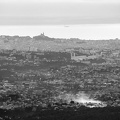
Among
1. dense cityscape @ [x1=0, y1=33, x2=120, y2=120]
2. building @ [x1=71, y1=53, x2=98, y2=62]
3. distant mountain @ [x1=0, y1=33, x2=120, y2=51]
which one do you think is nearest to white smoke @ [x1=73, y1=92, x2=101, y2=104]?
dense cityscape @ [x1=0, y1=33, x2=120, y2=120]

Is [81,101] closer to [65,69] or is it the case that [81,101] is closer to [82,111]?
[82,111]

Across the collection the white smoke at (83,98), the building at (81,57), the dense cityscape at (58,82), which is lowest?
the white smoke at (83,98)

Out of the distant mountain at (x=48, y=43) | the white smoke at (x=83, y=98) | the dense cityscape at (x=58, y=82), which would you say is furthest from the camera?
the distant mountain at (x=48, y=43)

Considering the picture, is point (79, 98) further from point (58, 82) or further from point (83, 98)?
point (58, 82)

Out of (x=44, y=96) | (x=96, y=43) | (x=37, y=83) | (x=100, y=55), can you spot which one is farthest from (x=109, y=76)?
(x=96, y=43)

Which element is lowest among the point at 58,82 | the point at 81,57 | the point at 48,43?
the point at 58,82

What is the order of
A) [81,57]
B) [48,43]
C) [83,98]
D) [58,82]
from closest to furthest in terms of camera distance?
1. [83,98]
2. [58,82]
3. [81,57]
4. [48,43]

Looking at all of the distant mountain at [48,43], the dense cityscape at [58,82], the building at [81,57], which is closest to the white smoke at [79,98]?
the dense cityscape at [58,82]

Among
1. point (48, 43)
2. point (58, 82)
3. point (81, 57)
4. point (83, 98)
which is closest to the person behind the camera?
point (83, 98)

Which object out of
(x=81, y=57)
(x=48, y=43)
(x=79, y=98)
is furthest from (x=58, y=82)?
(x=48, y=43)

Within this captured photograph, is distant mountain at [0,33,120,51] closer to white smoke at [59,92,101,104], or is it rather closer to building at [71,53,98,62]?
building at [71,53,98,62]

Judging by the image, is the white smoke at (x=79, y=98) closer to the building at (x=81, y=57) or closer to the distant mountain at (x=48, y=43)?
the building at (x=81, y=57)
